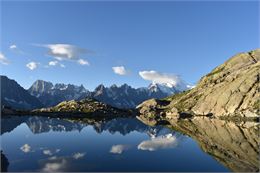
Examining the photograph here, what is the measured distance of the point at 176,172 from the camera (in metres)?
69.1

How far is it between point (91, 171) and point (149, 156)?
25956 millimetres

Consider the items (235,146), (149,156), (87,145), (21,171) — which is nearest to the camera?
(21,171)

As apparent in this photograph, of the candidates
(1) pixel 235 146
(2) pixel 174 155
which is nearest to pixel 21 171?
(2) pixel 174 155

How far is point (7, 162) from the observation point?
74312 millimetres

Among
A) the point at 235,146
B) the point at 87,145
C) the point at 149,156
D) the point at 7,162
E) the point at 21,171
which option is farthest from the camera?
the point at 87,145

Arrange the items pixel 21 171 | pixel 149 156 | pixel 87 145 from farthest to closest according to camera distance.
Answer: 1. pixel 87 145
2. pixel 149 156
3. pixel 21 171

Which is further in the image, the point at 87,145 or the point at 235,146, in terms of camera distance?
the point at 87,145

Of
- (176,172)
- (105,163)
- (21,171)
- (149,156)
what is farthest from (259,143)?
(21,171)

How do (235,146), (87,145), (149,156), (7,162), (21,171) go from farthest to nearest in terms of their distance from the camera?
(87,145), (235,146), (149,156), (7,162), (21,171)

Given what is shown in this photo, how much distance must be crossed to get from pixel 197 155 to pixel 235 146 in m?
18.1

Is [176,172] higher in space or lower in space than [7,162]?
lower

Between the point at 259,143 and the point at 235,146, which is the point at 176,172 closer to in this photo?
the point at 235,146

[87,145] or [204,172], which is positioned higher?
[87,145]

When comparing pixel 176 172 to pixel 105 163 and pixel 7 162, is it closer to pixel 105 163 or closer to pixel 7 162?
pixel 105 163
